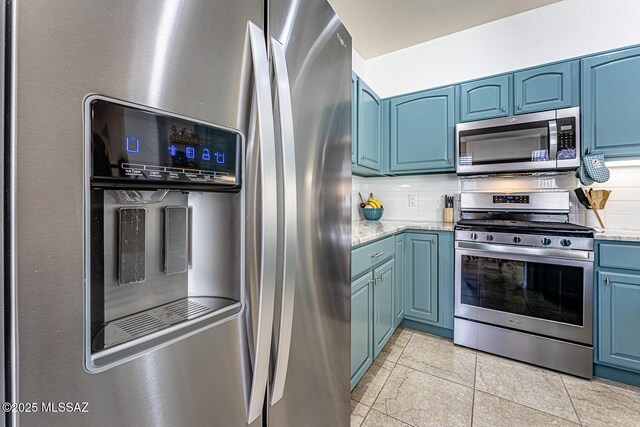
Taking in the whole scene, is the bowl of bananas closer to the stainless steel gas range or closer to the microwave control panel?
the stainless steel gas range

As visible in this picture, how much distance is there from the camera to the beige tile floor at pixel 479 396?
148cm

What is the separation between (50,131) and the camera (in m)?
0.35

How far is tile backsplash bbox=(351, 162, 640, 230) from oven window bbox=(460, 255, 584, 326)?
0.65 metres

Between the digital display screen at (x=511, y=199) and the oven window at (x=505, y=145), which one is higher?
the oven window at (x=505, y=145)

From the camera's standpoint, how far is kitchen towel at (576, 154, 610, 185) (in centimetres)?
194

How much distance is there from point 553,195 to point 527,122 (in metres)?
0.61

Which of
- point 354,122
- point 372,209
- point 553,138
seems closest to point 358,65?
point 354,122

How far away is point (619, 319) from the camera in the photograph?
1.73 m

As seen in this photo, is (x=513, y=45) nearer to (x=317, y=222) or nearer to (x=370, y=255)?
(x=370, y=255)

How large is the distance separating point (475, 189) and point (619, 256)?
1055 mm

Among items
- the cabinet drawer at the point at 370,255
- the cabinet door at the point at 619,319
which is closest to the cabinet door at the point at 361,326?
the cabinet drawer at the point at 370,255

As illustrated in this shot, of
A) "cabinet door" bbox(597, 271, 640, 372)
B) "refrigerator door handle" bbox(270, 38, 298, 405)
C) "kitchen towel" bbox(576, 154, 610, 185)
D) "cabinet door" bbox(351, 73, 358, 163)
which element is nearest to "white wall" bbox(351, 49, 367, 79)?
"cabinet door" bbox(351, 73, 358, 163)

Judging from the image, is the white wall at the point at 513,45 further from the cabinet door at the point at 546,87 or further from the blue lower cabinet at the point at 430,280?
the blue lower cabinet at the point at 430,280

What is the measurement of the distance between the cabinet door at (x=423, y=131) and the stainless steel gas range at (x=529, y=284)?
2.06 ft
